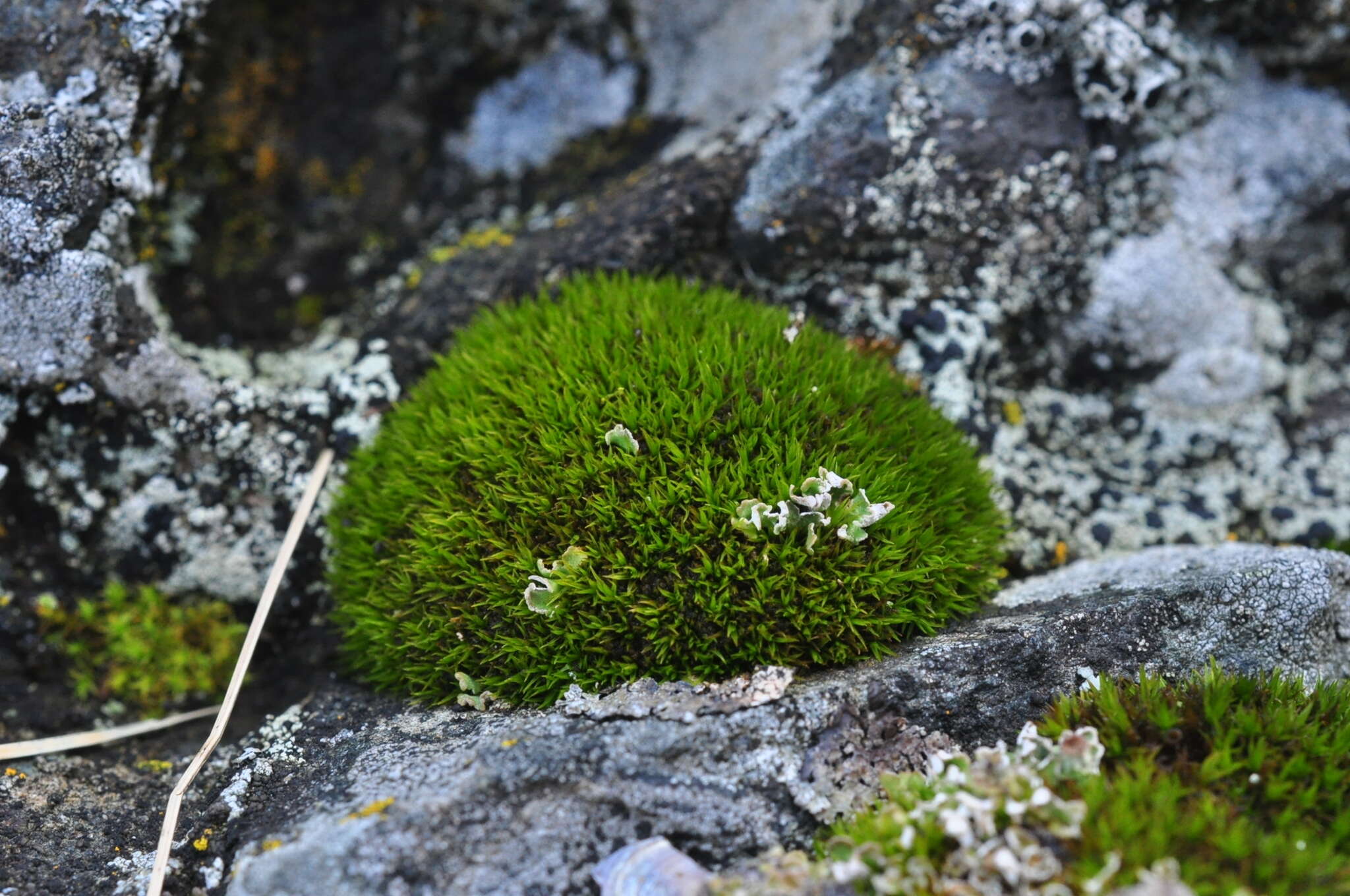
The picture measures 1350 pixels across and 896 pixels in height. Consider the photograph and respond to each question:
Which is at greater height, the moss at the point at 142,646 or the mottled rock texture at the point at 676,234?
the mottled rock texture at the point at 676,234

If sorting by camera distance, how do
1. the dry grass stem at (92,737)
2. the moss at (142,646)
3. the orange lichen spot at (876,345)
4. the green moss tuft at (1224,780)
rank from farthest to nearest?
1. the orange lichen spot at (876,345)
2. the moss at (142,646)
3. the dry grass stem at (92,737)
4. the green moss tuft at (1224,780)

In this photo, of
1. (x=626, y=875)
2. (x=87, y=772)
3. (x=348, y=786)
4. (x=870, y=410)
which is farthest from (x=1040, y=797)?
(x=87, y=772)

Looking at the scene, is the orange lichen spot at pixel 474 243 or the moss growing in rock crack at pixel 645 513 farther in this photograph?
the orange lichen spot at pixel 474 243

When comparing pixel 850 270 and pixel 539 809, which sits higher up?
pixel 850 270

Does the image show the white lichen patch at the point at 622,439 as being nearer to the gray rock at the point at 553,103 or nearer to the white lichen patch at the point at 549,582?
the white lichen patch at the point at 549,582

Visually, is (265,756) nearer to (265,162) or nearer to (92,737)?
(92,737)

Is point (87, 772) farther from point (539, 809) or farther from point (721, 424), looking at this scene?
point (721, 424)

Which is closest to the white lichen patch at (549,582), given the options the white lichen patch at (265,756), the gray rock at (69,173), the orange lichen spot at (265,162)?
the white lichen patch at (265,756)

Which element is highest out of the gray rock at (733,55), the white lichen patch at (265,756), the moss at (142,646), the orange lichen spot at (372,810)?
the gray rock at (733,55)
